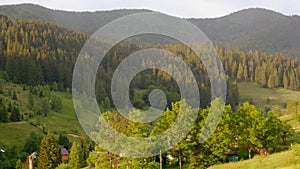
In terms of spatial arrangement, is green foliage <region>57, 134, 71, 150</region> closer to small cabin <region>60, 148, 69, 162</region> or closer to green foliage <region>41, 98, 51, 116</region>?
small cabin <region>60, 148, 69, 162</region>

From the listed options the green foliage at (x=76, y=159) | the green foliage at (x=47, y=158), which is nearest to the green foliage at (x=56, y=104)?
the green foliage at (x=47, y=158)

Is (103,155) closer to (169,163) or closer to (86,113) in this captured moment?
(169,163)

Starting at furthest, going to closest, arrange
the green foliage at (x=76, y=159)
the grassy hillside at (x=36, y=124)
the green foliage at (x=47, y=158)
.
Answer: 1. the grassy hillside at (x=36, y=124)
2. the green foliage at (x=47, y=158)
3. the green foliage at (x=76, y=159)

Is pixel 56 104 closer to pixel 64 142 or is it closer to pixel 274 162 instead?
pixel 64 142

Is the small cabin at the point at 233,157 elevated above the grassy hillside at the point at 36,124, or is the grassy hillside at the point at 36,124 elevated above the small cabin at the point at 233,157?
the small cabin at the point at 233,157

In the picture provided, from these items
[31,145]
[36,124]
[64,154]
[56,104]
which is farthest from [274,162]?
[56,104]

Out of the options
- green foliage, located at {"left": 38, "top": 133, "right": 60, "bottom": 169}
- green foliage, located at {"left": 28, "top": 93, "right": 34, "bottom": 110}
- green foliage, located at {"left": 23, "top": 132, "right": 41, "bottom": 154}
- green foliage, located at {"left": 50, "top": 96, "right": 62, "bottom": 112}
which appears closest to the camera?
green foliage, located at {"left": 38, "top": 133, "right": 60, "bottom": 169}

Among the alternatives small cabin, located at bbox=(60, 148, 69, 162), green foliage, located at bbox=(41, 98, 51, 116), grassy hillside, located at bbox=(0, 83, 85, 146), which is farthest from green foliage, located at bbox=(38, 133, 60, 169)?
green foliage, located at bbox=(41, 98, 51, 116)

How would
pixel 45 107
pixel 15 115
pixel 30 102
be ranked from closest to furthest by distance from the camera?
pixel 15 115 → pixel 45 107 → pixel 30 102

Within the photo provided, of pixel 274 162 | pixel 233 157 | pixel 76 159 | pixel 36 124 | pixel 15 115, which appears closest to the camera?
pixel 274 162

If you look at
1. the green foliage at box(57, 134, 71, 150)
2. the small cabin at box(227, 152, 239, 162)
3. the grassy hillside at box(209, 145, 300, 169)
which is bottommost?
the green foliage at box(57, 134, 71, 150)

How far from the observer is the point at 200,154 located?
Answer: 57.1 m

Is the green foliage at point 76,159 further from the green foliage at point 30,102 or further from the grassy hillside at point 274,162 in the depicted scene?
the green foliage at point 30,102

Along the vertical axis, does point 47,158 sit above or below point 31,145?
above
